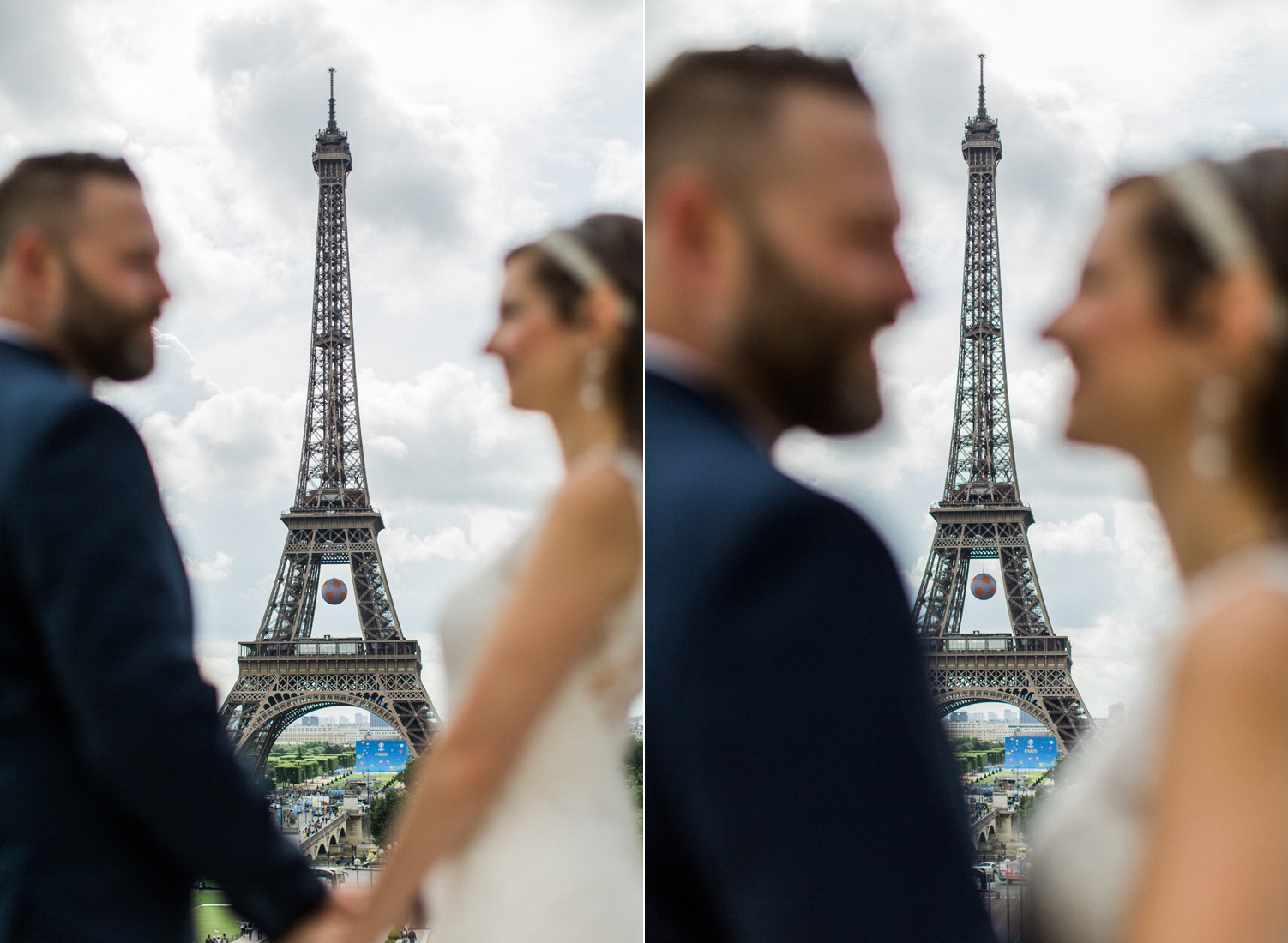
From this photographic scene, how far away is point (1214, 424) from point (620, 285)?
4.14 feet

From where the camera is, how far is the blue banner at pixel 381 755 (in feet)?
8.08

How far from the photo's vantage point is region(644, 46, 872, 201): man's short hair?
6.37ft

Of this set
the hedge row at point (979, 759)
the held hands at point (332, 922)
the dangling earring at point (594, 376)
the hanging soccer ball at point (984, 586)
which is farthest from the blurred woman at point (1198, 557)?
the held hands at point (332, 922)

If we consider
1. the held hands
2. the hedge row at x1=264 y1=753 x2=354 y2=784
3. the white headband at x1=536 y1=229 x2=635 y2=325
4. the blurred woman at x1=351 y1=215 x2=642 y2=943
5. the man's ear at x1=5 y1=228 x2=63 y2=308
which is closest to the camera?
the held hands

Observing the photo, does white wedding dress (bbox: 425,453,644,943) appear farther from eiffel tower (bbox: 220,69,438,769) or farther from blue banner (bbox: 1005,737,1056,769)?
blue banner (bbox: 1005,737,1056,769)

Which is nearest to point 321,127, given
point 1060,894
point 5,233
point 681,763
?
point 5,233

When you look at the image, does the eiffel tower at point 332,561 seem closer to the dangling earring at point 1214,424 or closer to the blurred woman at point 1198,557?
the blurred woman at point 1198,557

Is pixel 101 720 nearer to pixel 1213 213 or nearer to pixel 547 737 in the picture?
pixel 547 737

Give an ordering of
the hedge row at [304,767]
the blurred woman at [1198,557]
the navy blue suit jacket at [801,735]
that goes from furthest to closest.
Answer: the hedge row at [304,767] → the blurred woman at [1198,557] → the navy blue suit jacket at [801,735]

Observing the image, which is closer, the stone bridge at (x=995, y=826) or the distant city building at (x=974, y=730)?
the stone bridge at (x=995, y=826)

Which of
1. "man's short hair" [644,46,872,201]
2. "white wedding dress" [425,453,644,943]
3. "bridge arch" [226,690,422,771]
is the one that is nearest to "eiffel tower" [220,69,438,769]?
"bridge arch" [226,690,422,771]

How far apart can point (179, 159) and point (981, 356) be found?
1.88 m

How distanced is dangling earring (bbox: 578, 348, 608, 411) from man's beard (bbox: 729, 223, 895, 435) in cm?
58

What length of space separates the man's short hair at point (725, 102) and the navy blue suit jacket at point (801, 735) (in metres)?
0.85
